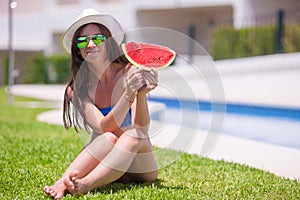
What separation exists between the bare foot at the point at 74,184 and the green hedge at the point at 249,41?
415 inches

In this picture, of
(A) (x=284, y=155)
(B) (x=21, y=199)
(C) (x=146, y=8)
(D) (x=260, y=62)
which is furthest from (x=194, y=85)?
(B) (x=21, y=199)

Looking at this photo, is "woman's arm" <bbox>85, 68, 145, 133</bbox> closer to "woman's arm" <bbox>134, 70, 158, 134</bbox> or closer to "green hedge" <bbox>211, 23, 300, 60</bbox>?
"woman's arm" <bbox>134, 70, 158, 134</bbox>

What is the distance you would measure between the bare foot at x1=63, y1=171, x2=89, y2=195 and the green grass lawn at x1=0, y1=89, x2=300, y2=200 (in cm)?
5

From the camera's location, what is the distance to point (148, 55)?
3.43m

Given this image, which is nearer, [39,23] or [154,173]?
[154,173]

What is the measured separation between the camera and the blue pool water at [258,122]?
7.78 meters

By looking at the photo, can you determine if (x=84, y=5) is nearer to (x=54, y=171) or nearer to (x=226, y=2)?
(x=226, y=2)

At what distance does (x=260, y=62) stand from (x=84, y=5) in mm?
10687

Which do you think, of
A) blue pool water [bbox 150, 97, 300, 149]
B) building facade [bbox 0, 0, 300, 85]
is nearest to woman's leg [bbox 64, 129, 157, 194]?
blue pool water [bbox 150, 97, 300, 149]

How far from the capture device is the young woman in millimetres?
3436

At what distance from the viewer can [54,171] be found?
14.2ft

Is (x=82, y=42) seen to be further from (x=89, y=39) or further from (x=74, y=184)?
(x=74, y=184)

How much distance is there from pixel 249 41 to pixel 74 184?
37.8ft

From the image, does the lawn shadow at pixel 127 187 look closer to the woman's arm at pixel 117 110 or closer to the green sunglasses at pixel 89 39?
the woman's arm at pixel 117 110
